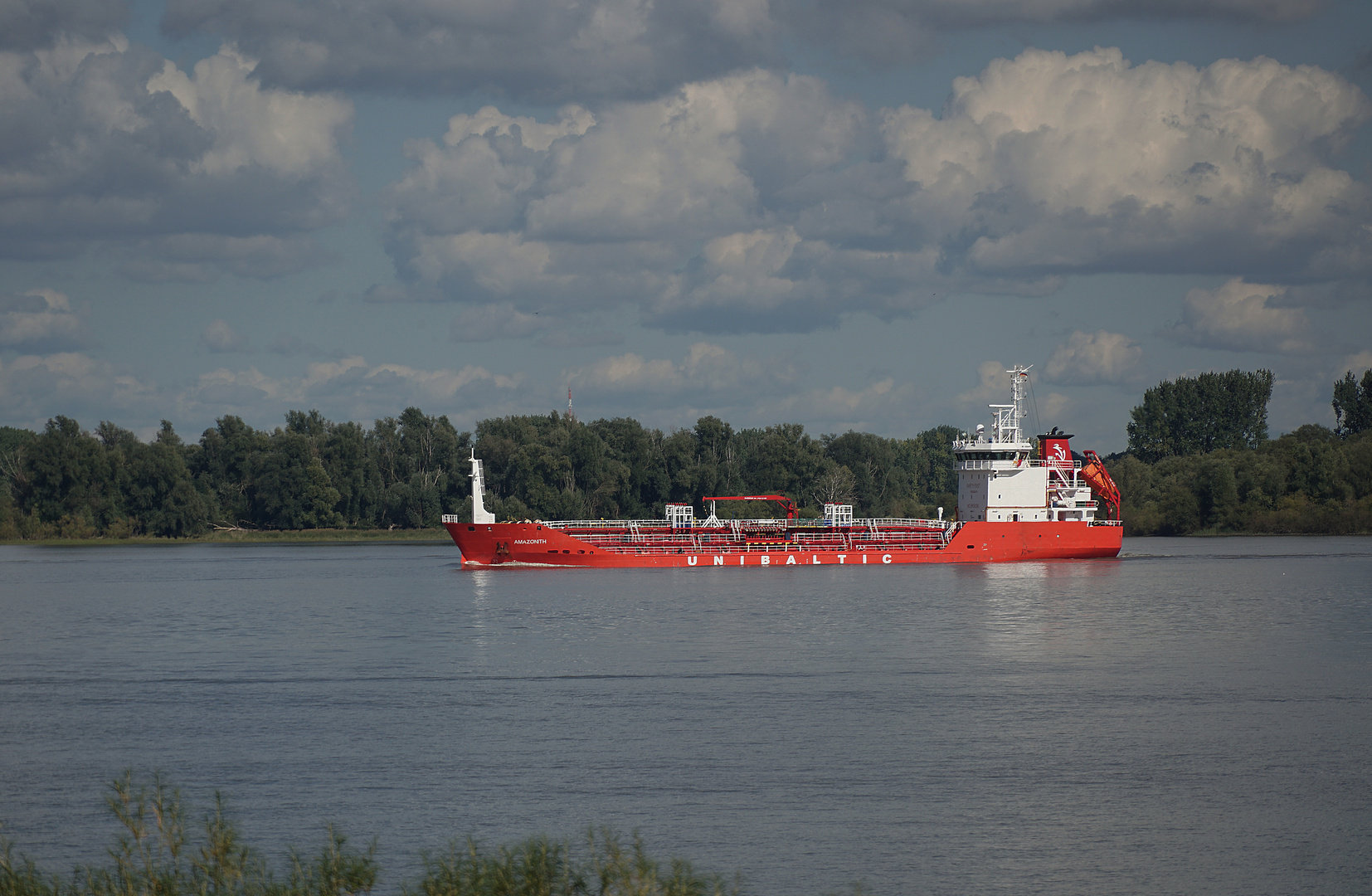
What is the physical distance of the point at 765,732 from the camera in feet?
97.4

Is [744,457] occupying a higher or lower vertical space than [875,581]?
higher

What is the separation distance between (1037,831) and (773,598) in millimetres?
41796

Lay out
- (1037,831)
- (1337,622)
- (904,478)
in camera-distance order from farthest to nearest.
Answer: (904,478), (1337,622), (1037,831)

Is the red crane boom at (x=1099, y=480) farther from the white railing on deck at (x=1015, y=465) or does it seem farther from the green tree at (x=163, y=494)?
the green tree at (x=163, y=494)

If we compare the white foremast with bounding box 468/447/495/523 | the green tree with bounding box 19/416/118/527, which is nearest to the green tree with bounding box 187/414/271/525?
the green tree with bounding box 19/416/118/527

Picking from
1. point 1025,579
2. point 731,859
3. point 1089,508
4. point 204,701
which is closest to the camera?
point 731,859

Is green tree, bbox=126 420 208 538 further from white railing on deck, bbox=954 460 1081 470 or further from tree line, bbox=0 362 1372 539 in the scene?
white railing on deck, bbox=954 460 1081 470

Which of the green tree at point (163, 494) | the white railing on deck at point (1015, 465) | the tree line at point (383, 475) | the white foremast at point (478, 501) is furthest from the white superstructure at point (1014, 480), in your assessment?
the green tree at point (163, 494)

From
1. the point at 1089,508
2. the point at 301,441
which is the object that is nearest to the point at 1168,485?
the point at 1089,508

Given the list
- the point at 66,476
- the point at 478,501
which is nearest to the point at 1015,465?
the point at 478,501

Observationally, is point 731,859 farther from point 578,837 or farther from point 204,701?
point 204,701

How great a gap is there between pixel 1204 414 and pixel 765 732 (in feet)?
449

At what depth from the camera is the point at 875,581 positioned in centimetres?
7519

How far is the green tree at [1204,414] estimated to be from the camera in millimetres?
151125
